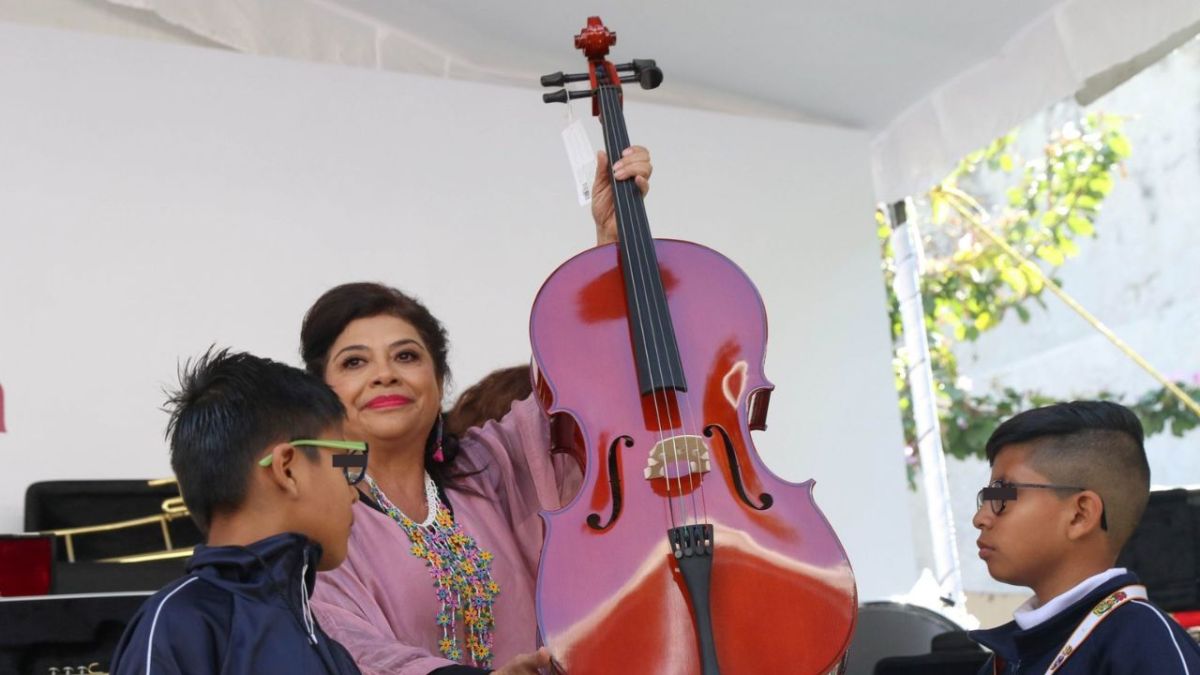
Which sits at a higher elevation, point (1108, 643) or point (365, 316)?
point (365, 316)

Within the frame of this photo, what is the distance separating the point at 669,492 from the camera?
5.66 ft

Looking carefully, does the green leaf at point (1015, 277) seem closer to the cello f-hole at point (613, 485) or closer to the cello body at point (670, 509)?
the cello body at point (670, 509)

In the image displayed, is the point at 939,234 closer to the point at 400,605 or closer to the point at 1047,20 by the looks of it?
the point at 1047,20

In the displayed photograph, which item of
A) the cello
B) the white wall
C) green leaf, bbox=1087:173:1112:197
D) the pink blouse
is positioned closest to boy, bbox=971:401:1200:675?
the cello

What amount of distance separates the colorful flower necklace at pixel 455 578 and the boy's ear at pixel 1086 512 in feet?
2.55

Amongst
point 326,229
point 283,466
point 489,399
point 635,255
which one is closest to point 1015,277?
point 326,229

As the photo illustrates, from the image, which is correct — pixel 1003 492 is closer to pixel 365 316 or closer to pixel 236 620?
pixel 365 316

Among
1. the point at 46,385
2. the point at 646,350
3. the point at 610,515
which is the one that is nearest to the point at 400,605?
the point at 610,515

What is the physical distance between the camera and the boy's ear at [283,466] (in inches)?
58.5

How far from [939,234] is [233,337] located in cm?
505

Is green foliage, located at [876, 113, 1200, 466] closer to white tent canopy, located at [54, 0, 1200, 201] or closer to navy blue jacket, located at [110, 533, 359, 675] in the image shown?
white tent canopy, located at [54, 0, 1200, 201]

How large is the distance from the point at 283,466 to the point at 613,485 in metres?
0.43

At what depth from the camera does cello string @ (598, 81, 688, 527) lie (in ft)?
5.68

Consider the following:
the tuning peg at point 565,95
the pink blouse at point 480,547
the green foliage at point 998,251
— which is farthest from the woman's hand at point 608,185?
the green foliage at point 998,251
